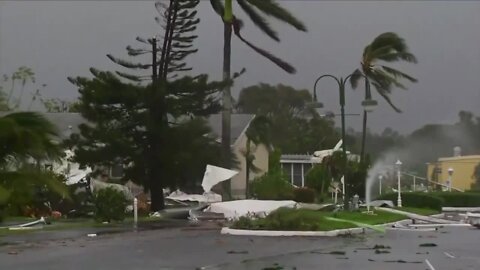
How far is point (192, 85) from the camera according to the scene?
1451 inches

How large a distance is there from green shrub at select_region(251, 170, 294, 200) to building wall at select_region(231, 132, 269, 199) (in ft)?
31.1

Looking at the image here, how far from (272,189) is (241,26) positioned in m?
7.48

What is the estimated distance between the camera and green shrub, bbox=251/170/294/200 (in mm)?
37594

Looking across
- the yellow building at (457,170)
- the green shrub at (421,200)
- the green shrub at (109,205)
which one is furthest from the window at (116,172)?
the yellow building at (457,170)

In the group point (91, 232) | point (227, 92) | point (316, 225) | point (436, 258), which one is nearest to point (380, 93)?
point (227, 92)

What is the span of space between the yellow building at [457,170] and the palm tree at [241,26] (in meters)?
28.5

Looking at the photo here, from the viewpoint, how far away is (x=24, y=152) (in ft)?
26.1

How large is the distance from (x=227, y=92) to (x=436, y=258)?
21.9m

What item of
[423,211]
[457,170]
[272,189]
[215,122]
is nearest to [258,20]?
[272,189]

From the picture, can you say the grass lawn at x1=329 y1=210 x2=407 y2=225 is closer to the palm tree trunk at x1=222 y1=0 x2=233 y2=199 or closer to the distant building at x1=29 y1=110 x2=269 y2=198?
the palm tree trunk at x1=222 y1=0 x2=233 y2=199

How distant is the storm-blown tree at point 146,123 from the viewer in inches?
1437

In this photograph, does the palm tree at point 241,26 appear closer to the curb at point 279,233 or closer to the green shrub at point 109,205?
the green shrub at point 109,205

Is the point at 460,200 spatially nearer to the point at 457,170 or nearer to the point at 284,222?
the point at 457,170

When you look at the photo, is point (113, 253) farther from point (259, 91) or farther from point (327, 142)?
point (259, 91)
